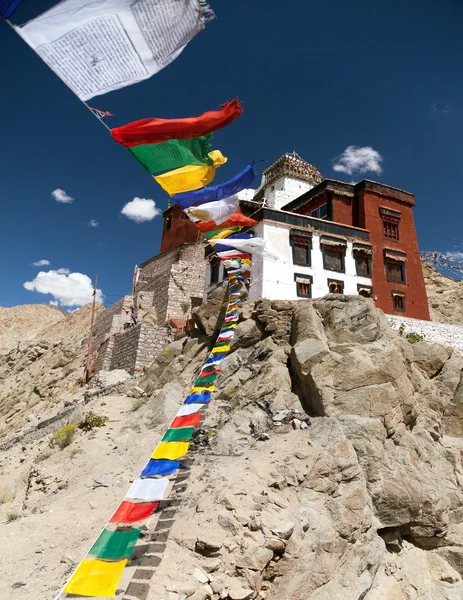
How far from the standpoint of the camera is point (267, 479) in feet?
36.2

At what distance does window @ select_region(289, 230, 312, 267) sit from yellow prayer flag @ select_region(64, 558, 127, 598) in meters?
17.0

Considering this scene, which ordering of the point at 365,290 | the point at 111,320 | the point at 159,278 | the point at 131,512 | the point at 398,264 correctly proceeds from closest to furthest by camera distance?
the point at 131,512, the point at 365,290, the point at 398,264, the point at 111,320, the point at 159,278

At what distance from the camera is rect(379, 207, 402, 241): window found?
84.8ft

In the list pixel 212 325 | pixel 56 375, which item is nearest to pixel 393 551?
pixel 212 325

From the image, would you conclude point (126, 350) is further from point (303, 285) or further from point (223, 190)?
point (223, 190)

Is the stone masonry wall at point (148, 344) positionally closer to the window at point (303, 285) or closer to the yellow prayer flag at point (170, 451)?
the window at point (303, 285)

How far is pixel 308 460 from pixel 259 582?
3702 millimetres

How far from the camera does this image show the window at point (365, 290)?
76.9ft

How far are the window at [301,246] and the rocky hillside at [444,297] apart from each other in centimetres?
1641

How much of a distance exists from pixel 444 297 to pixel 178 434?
3489cm

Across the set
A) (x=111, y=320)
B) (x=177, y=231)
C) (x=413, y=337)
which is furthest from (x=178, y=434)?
(x=177, y=231)

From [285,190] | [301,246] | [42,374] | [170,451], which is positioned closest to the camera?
[170,451]

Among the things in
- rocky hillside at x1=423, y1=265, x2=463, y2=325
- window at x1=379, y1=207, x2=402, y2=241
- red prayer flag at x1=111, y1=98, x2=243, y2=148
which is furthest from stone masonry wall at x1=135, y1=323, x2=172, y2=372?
rocky hillside at x1=423, y1=265, x2=463, y2=325

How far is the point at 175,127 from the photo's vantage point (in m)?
10.8
